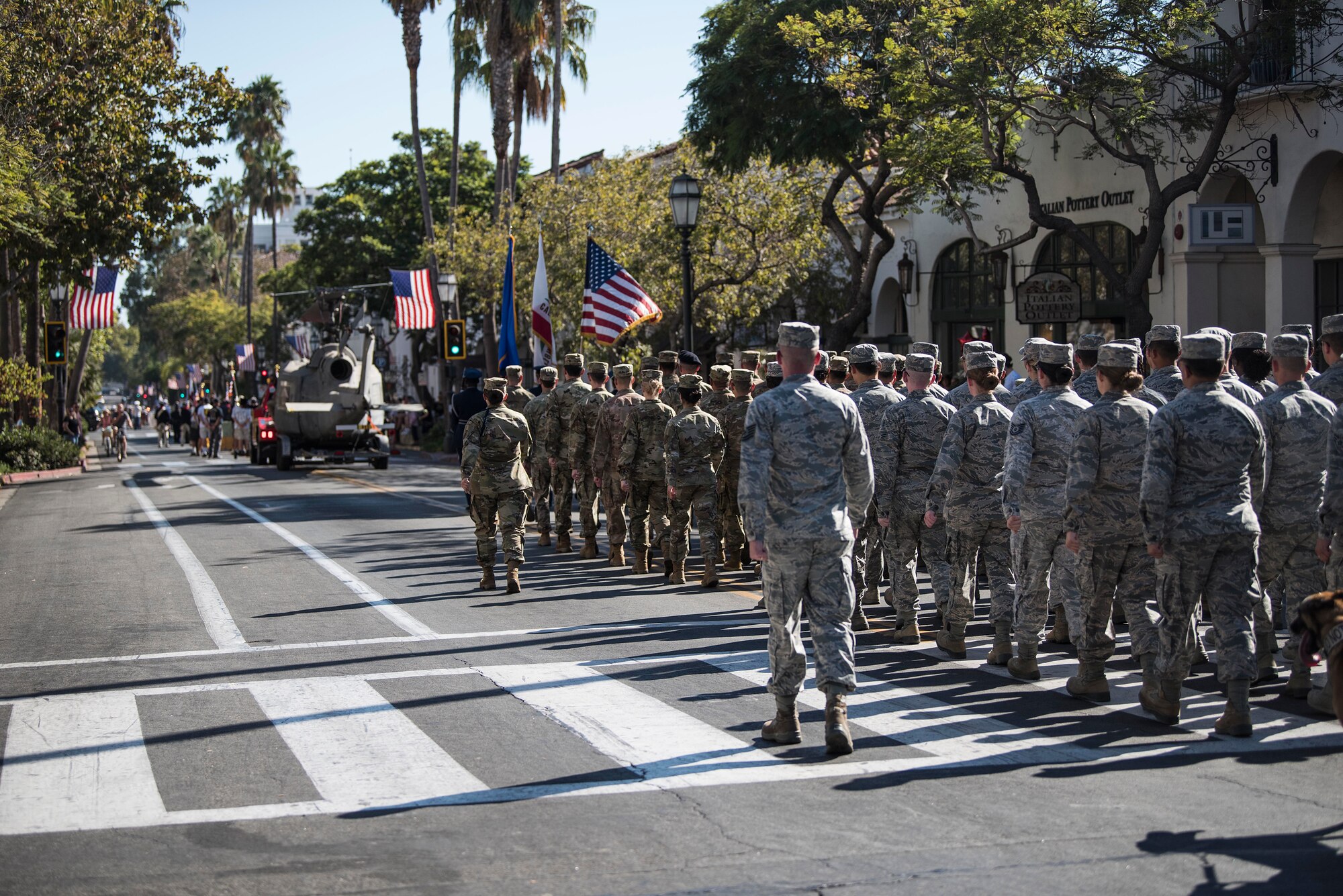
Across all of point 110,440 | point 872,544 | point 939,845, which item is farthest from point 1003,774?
point 110,440

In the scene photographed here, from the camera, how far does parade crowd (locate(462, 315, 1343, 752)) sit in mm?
7238

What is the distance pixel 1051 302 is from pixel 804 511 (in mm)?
20329

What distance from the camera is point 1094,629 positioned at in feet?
26.6

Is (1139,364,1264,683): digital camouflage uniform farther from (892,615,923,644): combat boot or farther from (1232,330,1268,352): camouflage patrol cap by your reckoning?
(892,615,923,644): combat boot

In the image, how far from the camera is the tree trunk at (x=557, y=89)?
3925cm

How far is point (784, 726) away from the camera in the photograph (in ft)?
23.7

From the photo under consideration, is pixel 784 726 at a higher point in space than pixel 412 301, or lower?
lower

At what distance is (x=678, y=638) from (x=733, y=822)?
175 inches

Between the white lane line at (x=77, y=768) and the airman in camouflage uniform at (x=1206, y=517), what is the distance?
5.03 m

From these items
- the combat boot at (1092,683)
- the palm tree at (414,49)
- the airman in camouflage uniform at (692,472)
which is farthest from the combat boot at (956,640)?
the palm tree at (414,49)

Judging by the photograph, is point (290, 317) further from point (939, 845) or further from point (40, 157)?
point (939, 845)

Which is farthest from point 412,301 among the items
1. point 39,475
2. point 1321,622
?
point 1321,622

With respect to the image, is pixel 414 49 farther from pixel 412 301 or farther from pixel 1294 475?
pixel 1294 475

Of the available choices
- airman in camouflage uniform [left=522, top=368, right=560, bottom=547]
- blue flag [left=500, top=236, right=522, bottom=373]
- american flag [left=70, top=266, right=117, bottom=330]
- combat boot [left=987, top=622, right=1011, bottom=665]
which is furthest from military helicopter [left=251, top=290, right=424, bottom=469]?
combat boot [left=987, top=622, right=1011, bottom=665]
